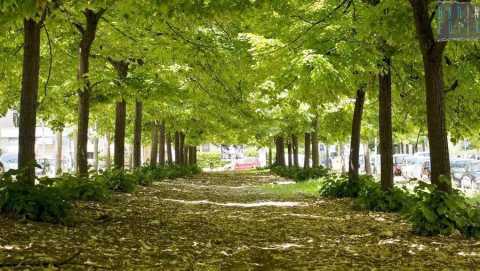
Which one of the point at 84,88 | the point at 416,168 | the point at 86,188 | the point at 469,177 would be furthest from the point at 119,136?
the point at 416,168

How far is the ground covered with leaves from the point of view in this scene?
19.5 feet

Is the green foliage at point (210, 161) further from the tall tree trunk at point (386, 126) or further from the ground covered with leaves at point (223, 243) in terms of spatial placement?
the ground covered with leaves at point (223, 243)

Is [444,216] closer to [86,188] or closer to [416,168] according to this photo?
[86,188]

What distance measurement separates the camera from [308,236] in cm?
833

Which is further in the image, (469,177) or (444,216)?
(469,177)

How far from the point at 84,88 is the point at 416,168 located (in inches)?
929

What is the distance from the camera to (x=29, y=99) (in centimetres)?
920

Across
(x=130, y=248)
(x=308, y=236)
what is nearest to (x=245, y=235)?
(x=308, y=236)

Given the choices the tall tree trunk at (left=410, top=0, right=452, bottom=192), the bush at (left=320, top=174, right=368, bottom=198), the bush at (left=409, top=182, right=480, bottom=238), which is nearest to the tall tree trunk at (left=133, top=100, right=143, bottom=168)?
the bush at (left=320, top=174, right=368, bottom=198)

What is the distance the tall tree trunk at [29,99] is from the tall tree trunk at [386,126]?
6631 millimetres

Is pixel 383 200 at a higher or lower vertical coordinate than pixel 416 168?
lower

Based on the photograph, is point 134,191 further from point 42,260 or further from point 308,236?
point 42,260

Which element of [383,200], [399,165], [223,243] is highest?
[399,165]

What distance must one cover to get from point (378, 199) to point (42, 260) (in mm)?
7726
